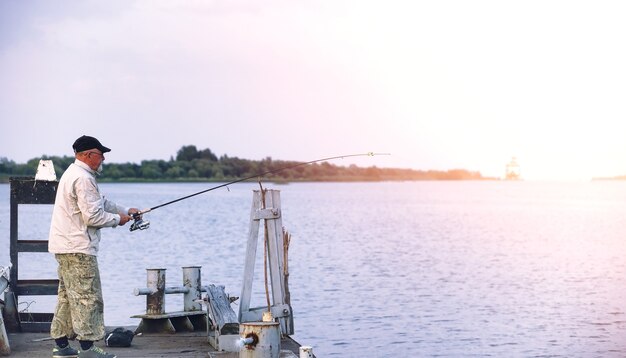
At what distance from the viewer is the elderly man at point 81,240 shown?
7902 mm

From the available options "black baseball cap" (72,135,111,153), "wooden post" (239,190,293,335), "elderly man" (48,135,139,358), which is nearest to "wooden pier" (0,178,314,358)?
"wooden post" (239,190,293,335)

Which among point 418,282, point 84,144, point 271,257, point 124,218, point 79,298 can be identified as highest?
point 84,144

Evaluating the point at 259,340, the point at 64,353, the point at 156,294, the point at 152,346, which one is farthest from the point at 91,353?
the point at 156,294

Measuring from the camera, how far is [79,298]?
809 centimetres

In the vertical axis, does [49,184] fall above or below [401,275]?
above

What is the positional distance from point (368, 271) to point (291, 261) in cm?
298

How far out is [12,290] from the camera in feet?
32.6

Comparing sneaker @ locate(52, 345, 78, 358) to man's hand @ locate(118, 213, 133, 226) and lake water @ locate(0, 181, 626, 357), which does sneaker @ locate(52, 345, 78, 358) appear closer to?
man's hand @ locate(118, 213, 133, 226)

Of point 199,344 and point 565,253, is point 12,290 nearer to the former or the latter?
point 199,344

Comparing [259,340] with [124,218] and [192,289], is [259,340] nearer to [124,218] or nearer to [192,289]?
[124,218]

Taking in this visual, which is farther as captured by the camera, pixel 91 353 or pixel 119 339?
pixel 119 339

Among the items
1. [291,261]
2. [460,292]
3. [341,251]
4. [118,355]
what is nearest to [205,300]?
[118,355]

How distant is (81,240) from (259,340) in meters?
1.64

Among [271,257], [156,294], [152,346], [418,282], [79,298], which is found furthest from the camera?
[418,282]
